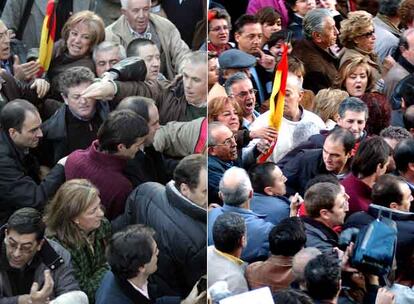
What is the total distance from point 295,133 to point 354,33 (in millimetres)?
1097

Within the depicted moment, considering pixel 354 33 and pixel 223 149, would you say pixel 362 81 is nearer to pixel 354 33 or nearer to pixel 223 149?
pixel 354 33

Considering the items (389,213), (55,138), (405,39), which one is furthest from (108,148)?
(405,39)

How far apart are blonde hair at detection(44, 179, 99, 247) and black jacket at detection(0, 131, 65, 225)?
0.04m

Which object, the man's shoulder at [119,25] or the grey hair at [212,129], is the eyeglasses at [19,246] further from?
the grey hair at [212,129]

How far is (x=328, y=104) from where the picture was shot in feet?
27.2

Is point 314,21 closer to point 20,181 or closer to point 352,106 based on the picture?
point 352,106

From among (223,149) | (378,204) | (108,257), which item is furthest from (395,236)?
(108,257)

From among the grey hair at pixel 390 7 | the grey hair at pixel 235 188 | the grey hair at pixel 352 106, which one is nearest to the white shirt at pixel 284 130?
the grey hair at pixel 352 106

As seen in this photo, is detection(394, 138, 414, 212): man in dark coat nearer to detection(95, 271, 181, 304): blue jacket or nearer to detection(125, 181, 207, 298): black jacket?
detection(125, 181, 207, 298): black jacket

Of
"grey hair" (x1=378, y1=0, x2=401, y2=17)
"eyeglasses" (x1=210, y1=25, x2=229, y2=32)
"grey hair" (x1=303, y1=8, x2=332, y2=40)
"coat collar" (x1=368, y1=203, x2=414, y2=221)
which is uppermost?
"eyeglasses" (x1=210, y1=25, x2=229, y2=32)

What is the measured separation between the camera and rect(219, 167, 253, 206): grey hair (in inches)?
285

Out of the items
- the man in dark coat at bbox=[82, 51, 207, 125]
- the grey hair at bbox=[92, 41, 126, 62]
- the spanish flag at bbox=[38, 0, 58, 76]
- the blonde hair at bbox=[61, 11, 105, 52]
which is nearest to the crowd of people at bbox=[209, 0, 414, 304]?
the man in dark coat at bbox=[82, 51, 207, 125]

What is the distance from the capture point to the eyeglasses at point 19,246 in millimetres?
6508

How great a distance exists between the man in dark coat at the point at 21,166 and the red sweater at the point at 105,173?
7 cm
